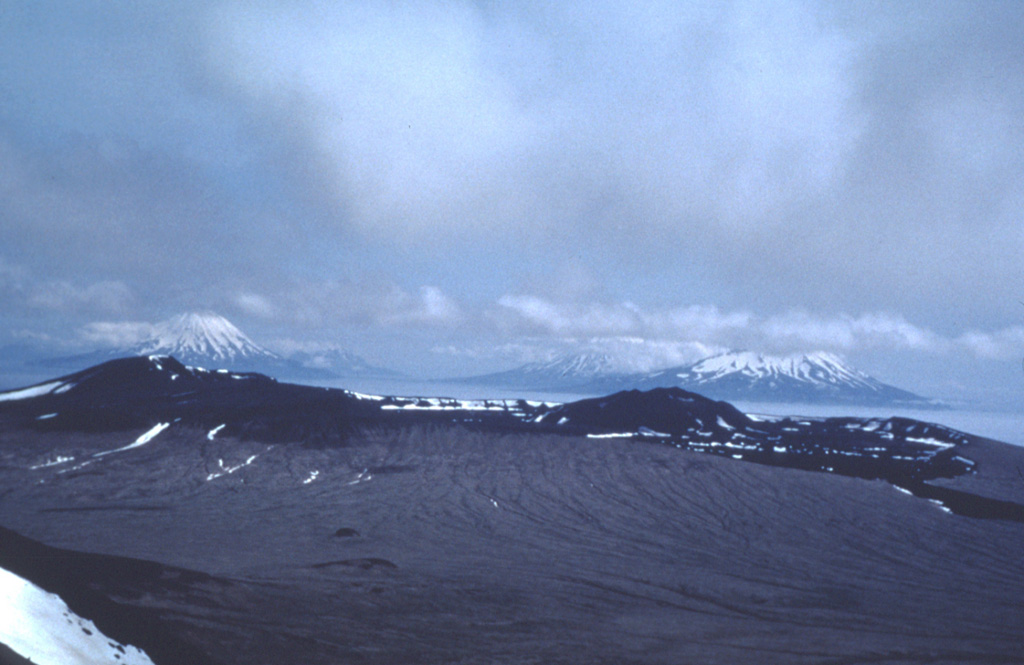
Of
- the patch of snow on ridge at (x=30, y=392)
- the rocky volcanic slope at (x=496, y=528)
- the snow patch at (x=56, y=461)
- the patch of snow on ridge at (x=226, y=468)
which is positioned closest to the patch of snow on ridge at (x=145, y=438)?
the rocky volcanic slope at (x=496, y=528)

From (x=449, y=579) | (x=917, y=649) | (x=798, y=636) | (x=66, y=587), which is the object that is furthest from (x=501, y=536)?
(x=66, y=587)

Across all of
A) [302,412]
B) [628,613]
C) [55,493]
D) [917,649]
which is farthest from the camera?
[302,412]

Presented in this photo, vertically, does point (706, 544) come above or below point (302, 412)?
below

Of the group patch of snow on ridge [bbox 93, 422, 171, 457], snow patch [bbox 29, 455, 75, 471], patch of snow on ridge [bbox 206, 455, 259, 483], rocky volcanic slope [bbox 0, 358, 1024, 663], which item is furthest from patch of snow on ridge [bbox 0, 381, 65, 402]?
patch of snow on ridge [bbox 206, 455, 259, 483]

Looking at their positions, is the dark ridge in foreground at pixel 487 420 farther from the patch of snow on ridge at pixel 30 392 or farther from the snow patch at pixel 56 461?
the snow patch at pixel 56 461

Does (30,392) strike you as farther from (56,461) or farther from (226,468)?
(226,468)

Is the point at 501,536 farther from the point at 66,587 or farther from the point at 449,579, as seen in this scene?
the point at 66,587

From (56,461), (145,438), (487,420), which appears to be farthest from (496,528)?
(145,438)
